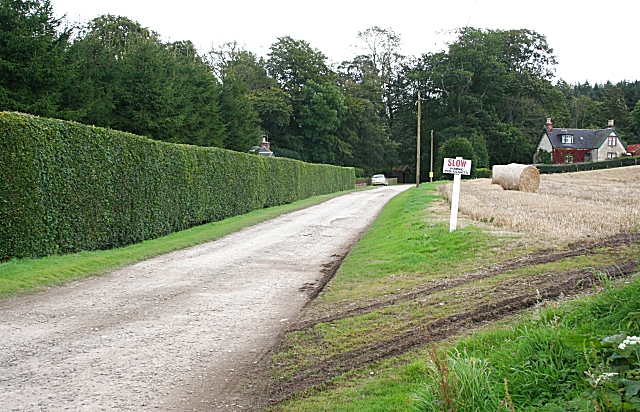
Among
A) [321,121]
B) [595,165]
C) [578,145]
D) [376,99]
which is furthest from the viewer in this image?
[376,99]

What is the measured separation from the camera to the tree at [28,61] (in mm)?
20234

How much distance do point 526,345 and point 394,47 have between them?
317 ft

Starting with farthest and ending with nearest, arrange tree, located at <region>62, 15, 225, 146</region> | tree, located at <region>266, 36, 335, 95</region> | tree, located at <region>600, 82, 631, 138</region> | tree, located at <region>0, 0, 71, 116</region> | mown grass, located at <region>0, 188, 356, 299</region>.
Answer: tree, located at <region>600, 82, 631, 138</region>
tree, located at <region>266, 36, 335, 95</region>
tree, located at <region>62, 15, 225, 146</region>
tree, located at <region>0, 0, 71, 116</region>
mown grass, located at <region>0, 188, 356, 299</region>

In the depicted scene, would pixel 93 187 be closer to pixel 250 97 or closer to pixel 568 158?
pixel 250 97

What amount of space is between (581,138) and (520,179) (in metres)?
63.9

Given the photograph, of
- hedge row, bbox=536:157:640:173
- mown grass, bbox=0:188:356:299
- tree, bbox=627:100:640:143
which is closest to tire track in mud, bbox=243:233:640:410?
mown grass, bbox=0:188:356:299

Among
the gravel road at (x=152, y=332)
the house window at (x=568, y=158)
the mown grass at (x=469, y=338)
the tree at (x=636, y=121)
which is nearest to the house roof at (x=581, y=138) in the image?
the house window at (x=568, y=158)

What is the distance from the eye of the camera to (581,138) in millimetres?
85875

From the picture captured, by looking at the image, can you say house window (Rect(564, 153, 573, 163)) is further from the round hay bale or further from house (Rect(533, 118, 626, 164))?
the round hay bale

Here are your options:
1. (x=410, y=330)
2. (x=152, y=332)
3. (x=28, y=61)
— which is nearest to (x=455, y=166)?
(x=410, y=330)

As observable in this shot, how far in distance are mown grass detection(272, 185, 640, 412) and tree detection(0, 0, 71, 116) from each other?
658 inches

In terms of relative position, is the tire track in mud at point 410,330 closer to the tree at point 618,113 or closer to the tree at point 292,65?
the tree at point 292,65

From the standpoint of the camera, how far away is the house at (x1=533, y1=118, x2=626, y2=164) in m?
83.8

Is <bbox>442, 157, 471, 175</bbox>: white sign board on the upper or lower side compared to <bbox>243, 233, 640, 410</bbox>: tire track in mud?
upper
